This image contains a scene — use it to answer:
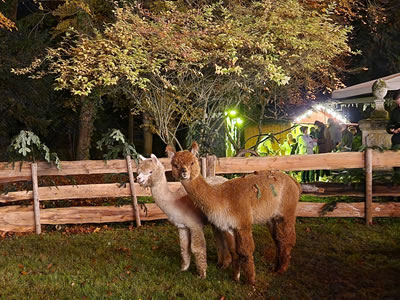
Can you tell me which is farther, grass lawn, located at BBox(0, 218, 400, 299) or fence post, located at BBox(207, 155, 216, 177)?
fence post, located at BBox(207, 155, 216, 177)

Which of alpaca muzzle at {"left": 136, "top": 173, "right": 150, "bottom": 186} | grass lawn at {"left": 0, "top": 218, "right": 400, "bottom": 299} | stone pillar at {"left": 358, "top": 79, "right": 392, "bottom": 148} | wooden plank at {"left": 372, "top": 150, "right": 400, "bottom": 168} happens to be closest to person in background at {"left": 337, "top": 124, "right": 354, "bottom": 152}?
stone pillar at {"left": 358, "top": 79, "right": 392, "bottom": 148}

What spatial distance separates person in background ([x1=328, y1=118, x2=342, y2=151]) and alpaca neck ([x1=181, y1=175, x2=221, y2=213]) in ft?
33.1

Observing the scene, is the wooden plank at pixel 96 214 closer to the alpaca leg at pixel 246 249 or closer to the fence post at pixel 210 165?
the fence post at pixel 210 165

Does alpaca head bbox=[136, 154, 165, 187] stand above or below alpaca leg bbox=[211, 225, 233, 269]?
above

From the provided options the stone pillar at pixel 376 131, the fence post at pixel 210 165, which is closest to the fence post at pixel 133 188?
the fence post at pixel 210 165

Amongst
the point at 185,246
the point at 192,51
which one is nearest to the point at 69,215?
the point at 185,246

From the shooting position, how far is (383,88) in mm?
10805

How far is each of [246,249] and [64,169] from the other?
4729 millimetres

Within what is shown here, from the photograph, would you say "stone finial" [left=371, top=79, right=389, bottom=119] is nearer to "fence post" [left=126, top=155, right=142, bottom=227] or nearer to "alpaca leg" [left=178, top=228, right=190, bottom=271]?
"fence post" [left=126, top=155, right=142, bottom=227]

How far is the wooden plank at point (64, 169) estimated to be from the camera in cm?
859

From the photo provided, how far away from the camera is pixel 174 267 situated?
20.6ft

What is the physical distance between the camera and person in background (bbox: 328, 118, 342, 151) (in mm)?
14608

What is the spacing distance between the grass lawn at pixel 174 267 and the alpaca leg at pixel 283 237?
7.0 inches

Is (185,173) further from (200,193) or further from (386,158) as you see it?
(386,158)
